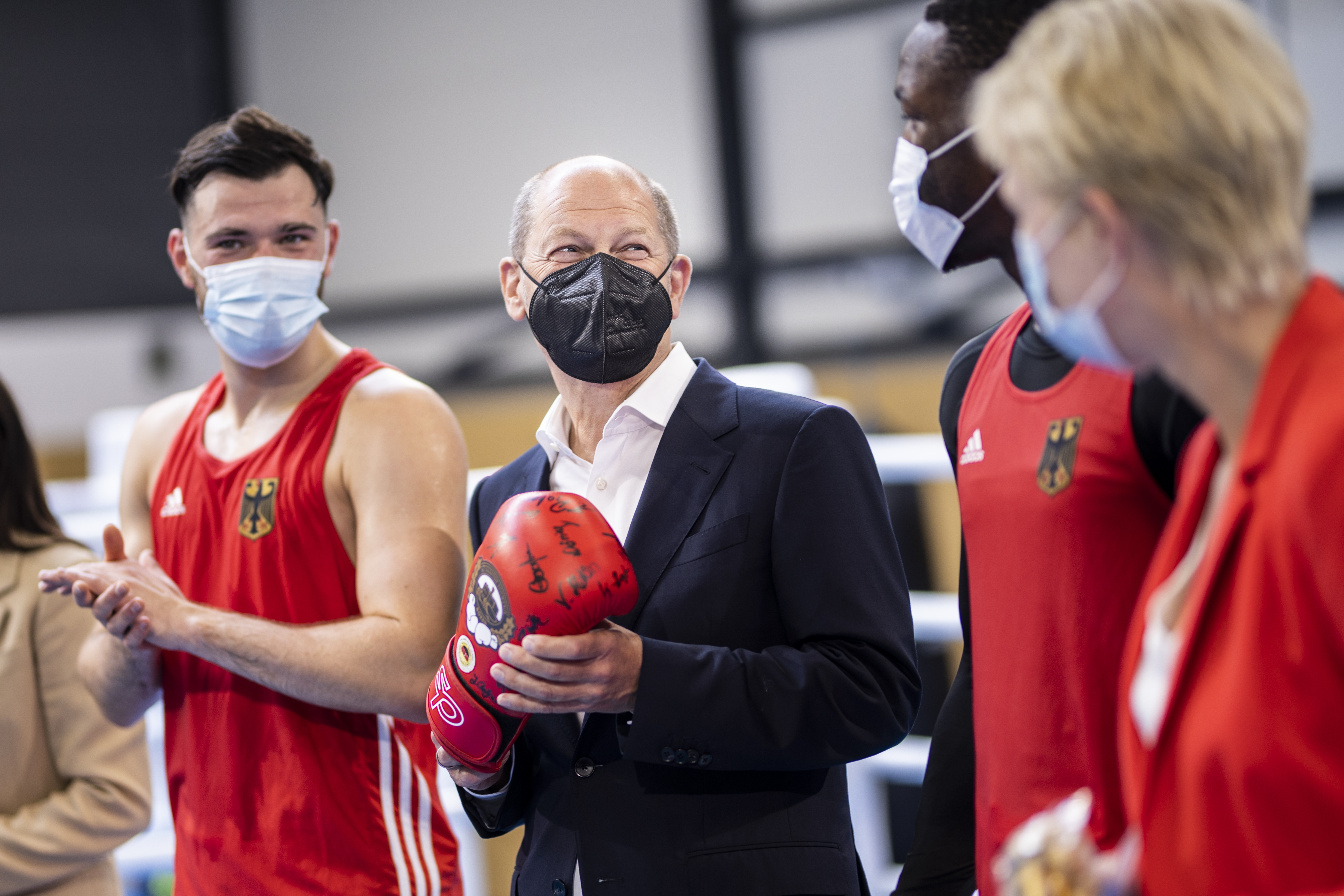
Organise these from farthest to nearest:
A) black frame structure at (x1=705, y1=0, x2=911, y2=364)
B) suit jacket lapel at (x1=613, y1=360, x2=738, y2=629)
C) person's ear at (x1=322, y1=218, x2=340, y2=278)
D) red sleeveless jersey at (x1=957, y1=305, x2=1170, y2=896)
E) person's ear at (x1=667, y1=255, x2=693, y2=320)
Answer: black frame structure at (x1=705, y1=0, x2=911, y2=364) < person's ear at (x1=322, y1=218, x2=340, y2=278) < person's ear at (x1=667, y1=255, x2=693, y2=320) < suit jacket lapel at (x1=613, y1=360, x2=738, y2=629) < red sleeveless jersey at (x1=957, y1=305, x2=1170, y2=896)

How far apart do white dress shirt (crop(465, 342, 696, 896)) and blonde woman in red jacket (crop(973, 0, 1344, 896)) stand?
2.50 feet

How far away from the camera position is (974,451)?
1308 mm

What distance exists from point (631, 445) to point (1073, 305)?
0.80 metres

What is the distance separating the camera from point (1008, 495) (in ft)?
4.00

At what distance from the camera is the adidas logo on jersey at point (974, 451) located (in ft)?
4.23

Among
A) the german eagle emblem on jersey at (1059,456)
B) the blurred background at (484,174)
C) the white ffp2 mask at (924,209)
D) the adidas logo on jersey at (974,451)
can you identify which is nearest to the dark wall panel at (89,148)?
the blurred background at (484,174)

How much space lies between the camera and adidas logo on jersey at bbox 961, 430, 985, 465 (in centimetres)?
129

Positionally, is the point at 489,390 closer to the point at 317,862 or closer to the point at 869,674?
the point at 317,862

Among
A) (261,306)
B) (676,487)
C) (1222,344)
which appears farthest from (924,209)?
Result: (261,306)

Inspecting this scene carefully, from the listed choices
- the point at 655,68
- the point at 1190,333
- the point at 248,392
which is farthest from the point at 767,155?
the point at 1190,333

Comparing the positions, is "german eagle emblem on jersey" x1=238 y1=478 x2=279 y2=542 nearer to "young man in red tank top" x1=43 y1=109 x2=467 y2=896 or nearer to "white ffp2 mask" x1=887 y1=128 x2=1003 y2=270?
"young man in red tank top" x1=43 y1=109 x2=467 y2=896

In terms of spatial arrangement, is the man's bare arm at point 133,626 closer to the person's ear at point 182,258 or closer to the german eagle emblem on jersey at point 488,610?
the person's ear at point 182,258

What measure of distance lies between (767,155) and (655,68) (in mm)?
740

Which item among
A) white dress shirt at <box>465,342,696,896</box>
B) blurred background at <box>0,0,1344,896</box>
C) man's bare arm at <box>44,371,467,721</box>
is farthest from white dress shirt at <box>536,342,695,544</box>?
blurred background at <box>0,0,1344,896</box>
